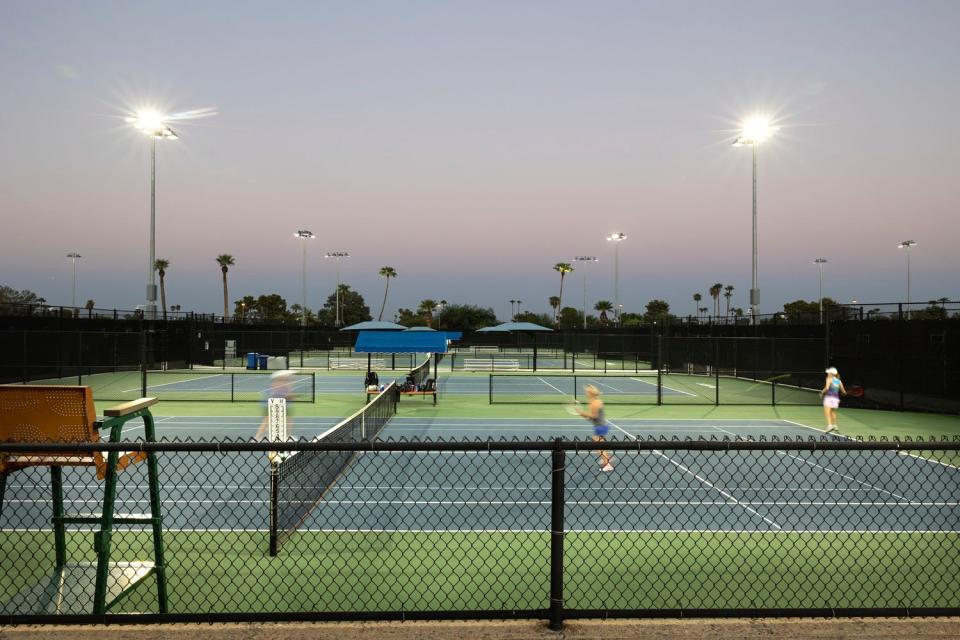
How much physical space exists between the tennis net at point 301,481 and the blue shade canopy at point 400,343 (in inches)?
387

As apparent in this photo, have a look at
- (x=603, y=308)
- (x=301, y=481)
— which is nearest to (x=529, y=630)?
(x=301, y=481)

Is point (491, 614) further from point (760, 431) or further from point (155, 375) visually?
point (155, 375)

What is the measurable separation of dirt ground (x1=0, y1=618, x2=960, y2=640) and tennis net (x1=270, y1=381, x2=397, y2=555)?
3.22 m

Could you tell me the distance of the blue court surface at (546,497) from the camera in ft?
30.2

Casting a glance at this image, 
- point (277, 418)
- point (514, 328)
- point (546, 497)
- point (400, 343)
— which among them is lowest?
point (546, 497)

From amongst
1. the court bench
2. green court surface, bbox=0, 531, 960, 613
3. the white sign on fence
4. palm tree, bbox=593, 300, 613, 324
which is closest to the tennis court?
green court surface, bbox=0, 531, 960, 613

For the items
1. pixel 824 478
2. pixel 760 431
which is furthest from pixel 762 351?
pixel 824 478

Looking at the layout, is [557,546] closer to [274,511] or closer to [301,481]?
[274,511]

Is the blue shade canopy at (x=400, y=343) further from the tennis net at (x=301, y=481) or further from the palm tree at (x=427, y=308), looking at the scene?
the palm tree at (x=427, y=308)

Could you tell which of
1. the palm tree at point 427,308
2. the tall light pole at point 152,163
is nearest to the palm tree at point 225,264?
the palm tree at point 427,308

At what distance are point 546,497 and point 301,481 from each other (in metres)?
3.78

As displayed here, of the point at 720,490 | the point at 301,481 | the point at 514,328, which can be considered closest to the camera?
the point at 301,481

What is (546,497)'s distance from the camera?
35.7 ft

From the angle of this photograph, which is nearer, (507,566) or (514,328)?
(507,566)
